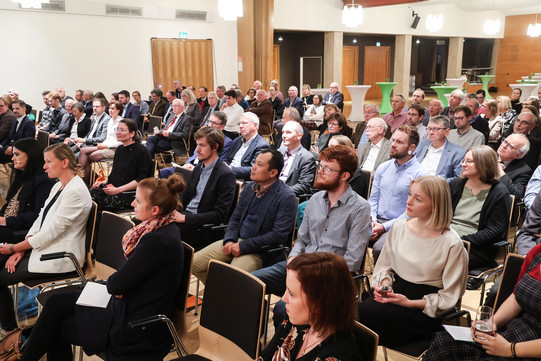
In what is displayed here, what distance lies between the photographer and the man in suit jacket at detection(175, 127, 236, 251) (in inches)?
148

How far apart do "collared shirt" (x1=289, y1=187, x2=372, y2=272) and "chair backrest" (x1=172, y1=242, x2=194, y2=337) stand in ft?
2.50

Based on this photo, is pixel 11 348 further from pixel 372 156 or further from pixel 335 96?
pixel 335 96

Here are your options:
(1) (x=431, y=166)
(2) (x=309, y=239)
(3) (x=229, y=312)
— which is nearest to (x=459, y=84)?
(1) (x=431, y=166)

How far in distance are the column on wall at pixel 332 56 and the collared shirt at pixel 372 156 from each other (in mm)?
12931

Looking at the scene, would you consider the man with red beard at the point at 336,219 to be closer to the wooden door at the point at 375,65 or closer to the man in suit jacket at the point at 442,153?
the man in suit jacket at the point at 442,153

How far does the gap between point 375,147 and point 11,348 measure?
396cm

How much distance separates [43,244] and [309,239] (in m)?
1.87

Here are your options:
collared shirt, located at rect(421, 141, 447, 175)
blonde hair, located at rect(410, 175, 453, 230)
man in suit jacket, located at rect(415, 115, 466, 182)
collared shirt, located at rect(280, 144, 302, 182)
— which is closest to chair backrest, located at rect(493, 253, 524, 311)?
blonde hair, located at rect(410, 175, 453, 230)

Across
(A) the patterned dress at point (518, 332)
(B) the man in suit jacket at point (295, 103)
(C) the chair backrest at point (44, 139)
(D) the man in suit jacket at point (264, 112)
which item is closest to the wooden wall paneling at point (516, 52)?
(B) the man in suit jacket at point (295, 103)

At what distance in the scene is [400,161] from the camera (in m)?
4.08

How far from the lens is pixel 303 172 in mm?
4598

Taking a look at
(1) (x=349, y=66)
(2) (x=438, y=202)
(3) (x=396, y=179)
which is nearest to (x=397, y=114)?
(3) (x=396, y=179)

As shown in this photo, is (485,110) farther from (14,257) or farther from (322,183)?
(14,257)

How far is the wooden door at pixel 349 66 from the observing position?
20342 mm
